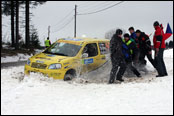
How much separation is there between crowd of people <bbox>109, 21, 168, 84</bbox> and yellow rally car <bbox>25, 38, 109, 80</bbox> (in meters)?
1.09

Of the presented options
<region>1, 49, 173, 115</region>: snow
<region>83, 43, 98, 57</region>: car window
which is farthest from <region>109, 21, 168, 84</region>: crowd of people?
<region>1, 49, 173, 115</region>: snow

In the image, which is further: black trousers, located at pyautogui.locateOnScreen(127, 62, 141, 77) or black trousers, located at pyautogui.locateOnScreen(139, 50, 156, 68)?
black trousers, located at pyautogui.locateOnScreen(139, 50, 156, 68)

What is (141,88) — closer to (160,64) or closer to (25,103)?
(160,64)

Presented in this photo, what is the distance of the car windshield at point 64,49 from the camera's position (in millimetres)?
8164

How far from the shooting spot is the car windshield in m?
8.16

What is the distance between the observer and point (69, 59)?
765cm

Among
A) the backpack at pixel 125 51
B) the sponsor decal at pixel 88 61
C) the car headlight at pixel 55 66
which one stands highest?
the backpack at pixel 125 51

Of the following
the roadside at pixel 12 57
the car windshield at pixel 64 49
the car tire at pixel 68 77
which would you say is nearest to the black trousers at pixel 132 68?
the car windshield at pixel 64 49

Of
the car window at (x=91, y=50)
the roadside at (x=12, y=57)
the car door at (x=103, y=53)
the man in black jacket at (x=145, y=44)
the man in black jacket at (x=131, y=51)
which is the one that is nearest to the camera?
the man in black jacket at (x=131, y=51)

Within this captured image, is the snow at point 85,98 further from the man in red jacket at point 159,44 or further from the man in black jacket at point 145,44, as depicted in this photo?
the man in black jacket at point 145,44

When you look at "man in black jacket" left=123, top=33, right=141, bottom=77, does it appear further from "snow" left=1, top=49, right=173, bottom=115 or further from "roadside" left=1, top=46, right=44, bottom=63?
"roadside" left=1, top=46, right=44, bottom=63

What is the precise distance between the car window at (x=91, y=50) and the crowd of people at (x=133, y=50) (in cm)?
117

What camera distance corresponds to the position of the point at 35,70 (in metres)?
7.37

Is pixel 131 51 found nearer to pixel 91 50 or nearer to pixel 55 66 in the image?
pixel 91 50
